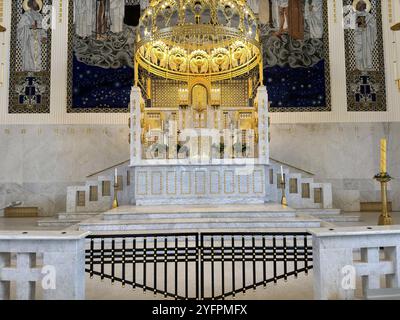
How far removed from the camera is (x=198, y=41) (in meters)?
9.84

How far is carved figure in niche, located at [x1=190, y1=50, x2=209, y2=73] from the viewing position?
10195mm

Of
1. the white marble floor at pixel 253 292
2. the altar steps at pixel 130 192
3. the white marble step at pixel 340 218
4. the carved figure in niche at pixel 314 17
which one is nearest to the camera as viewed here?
the white marble floor at pixel 253 292

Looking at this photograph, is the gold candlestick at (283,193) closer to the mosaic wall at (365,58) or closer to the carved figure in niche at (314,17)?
the mosaic wall at (365,58)

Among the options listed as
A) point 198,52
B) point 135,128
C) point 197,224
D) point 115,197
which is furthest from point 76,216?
point 198,52

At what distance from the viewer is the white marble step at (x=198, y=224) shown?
686cm

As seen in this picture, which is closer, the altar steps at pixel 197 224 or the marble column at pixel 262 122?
the altar steps at pixel 197 224

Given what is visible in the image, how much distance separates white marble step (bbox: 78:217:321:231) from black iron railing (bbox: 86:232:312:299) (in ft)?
2.79

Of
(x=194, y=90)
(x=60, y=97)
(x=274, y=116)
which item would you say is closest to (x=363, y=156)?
(x=274, y=116)

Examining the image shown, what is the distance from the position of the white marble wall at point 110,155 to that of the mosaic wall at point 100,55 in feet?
3.30

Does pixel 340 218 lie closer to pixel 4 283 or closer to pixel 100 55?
pixel 4 283

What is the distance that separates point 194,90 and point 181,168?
2.97 metres

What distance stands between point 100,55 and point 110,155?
364 cm

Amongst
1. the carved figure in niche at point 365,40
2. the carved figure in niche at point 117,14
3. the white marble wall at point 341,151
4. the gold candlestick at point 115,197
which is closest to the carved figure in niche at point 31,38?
the carved figure in niche at point 117,14

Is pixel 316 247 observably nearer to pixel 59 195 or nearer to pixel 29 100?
pixel 59 195
